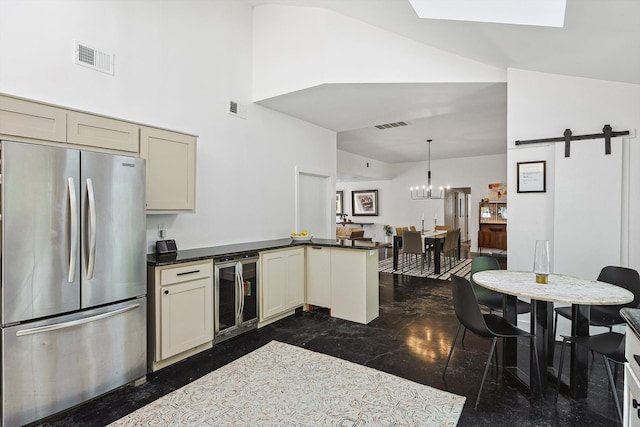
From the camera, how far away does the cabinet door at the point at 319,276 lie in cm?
409

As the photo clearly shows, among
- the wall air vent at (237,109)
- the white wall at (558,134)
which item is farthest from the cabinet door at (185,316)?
the white wall at (558,134)

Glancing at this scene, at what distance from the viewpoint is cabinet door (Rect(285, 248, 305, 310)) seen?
13.1 ft

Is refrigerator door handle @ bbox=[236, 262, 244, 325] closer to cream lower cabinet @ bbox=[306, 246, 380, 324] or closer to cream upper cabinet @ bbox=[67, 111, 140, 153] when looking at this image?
cream lower cabinet @ bbox=[306, 246, 380, 324]

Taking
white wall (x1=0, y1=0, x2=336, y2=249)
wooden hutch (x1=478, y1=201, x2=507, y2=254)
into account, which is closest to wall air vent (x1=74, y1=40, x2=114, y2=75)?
white wall (x1=0, y1=0, x2=336, y2=249)

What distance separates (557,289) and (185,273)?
9.76 feet

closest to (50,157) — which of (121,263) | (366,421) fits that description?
(121,263)

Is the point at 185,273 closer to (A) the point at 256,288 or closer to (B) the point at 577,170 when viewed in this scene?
(A) the point at 256,288

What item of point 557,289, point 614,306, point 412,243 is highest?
point 557,289

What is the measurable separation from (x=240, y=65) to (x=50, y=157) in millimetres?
2690

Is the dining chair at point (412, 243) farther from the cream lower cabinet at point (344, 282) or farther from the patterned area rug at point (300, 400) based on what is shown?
the patterned area rug at point (300, 400)

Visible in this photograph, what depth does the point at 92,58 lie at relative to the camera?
8.92 ft

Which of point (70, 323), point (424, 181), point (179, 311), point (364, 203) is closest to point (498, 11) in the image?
point (179, 311)

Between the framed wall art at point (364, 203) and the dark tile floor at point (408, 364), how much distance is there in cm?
737

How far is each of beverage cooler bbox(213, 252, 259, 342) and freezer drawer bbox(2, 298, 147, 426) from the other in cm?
79
